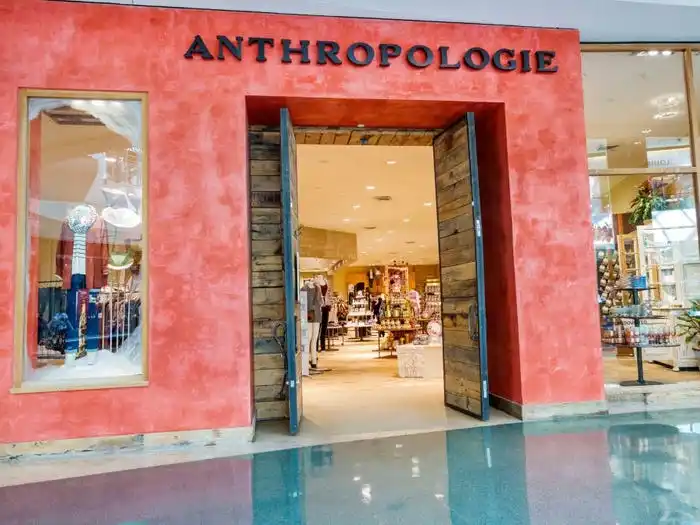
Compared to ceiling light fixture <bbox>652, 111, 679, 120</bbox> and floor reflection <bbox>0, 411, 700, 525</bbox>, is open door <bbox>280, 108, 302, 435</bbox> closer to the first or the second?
floor reflection <bbox>0, 411, 700, 525</bbox>

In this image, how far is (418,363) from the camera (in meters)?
7.92

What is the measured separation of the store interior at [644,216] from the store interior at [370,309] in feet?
7.27

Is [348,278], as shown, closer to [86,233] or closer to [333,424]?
[333,424]

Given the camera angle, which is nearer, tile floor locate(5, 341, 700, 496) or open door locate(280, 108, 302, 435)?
tile floor locate(5, 341, 700, 496)

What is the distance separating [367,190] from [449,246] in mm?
5052

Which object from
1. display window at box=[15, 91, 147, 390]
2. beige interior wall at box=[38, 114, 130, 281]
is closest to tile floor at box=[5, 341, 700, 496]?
display window at box=[15, 91, 147, 390]

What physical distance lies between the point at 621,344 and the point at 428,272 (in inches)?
987

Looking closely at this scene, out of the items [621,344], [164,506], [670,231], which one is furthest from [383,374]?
[164,506]

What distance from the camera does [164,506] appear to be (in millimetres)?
2961

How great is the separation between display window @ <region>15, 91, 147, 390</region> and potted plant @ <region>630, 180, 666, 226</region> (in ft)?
16.6

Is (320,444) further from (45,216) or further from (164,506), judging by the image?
(45,216)

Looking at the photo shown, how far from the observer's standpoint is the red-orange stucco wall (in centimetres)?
416

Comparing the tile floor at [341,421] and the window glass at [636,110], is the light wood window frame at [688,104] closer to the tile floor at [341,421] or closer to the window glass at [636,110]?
the window glass at [636,110]

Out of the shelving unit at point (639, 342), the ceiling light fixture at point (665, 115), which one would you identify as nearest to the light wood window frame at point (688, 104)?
the ceiling light fixture at point (665, 115)
